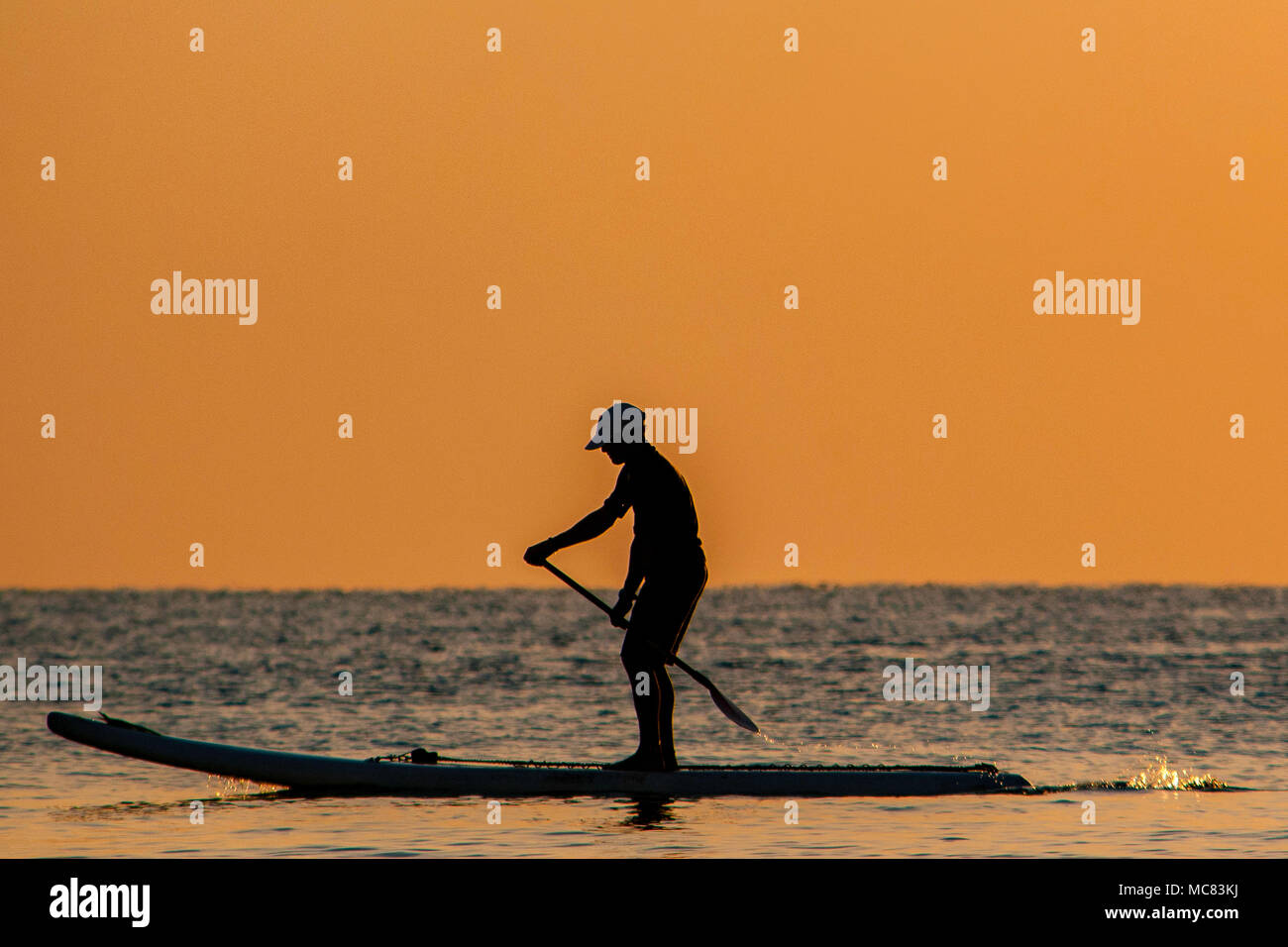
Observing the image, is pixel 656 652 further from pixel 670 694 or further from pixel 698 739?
pixel 698 739

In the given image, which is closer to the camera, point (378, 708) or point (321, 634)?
point (378, 708)

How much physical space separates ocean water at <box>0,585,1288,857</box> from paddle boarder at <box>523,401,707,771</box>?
3.26ft

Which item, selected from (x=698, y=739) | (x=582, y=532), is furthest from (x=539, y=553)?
(x=698, y=739)

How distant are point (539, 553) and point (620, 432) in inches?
41.9

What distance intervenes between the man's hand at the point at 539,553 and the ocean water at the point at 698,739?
173cm

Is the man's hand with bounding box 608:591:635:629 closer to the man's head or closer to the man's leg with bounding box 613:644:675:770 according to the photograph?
the man's leg with bounding box 613:644:675:770

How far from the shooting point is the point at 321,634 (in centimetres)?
6247

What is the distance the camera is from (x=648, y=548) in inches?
578

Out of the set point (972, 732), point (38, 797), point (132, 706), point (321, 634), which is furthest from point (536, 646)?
point (38, 797)

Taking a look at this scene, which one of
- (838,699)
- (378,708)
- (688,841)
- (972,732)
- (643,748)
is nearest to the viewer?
(688,841)

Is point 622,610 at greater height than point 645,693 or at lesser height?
greater
